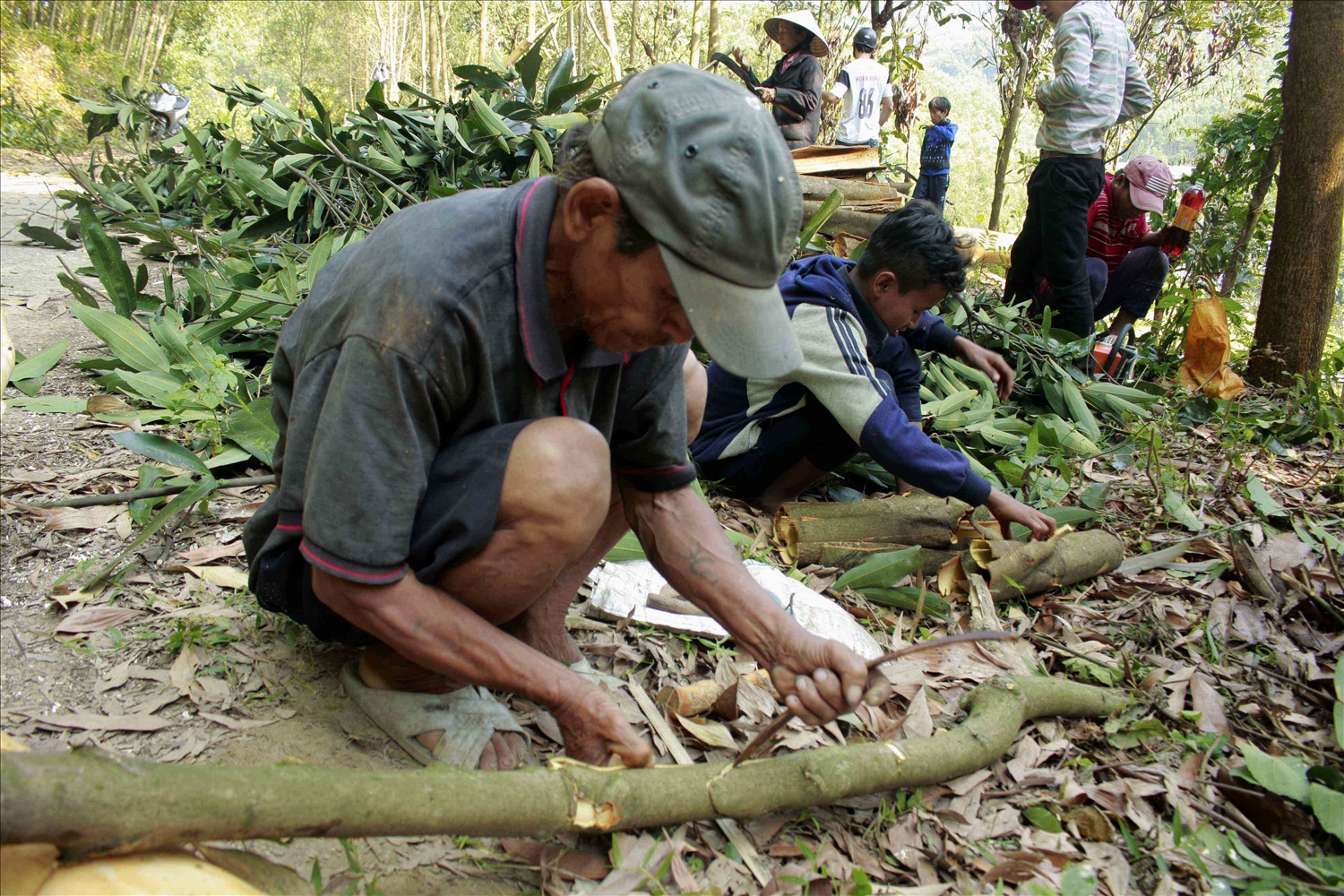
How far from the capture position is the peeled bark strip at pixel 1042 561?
234 centimetres

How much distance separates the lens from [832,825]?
1.54 meters

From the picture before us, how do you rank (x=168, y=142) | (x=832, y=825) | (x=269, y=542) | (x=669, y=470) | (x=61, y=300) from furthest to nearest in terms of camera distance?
(x=168, y=142) → (x=61, y=300) → (x=669, y=470) → (x=832, y=825) → (x=269, y=542)

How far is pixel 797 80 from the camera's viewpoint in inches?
218

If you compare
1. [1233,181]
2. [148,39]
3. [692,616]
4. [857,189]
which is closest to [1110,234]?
[1233,181]

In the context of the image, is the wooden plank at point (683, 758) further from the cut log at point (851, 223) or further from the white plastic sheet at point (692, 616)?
the cut log at point (851, 223)

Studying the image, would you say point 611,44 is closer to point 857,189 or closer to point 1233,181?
point 857,189

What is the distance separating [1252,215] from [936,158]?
6.67 feet

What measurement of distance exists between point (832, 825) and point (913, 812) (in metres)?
0.16

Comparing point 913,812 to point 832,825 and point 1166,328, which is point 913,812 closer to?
point 832,825

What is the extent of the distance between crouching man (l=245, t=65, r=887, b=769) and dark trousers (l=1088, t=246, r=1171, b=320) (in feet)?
12.7

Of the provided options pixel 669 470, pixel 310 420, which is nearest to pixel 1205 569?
pixel 669 470

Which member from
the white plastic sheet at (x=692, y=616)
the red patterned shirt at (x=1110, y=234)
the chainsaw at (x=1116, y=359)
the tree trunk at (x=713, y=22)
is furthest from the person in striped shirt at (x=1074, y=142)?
the tree trunk at (x=713, y=22)

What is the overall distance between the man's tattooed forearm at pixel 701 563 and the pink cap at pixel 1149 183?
4.08 meters

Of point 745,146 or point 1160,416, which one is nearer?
point 745,146
